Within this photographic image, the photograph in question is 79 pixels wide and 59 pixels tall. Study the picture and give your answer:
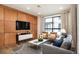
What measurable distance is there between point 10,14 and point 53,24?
142 inches

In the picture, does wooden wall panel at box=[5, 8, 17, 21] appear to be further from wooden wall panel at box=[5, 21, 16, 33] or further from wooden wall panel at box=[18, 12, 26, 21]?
wooden wall panel at box=[18, 12, 26, 21]

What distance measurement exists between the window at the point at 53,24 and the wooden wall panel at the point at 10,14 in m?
3.02

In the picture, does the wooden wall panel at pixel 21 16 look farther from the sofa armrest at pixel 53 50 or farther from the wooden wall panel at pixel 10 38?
the sofa armrest at pixel 53 50

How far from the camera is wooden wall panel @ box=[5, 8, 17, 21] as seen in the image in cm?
468

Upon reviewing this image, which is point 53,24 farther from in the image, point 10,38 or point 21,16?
point 10,38

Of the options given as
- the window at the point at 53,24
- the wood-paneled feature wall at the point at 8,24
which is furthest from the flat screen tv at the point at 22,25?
the window at the point at 53,24

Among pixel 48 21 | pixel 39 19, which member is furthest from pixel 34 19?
pixel 48 21

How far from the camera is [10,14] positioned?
488 centimetres

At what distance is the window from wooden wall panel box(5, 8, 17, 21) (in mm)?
3024

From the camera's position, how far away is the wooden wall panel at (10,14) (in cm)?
468

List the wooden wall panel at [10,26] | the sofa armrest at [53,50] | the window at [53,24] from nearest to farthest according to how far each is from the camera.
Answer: the sofa armrest at [53,50]
the wooden wall panel at [10,26]
the window at [53,24]

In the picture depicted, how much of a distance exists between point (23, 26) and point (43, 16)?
2251 millimetres

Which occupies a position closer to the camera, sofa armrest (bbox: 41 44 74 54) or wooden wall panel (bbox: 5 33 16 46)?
sofa armrest (bbox: 41 44 74 54)

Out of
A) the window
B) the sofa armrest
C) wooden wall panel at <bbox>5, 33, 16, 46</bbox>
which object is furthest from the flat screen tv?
the sofa armrest
